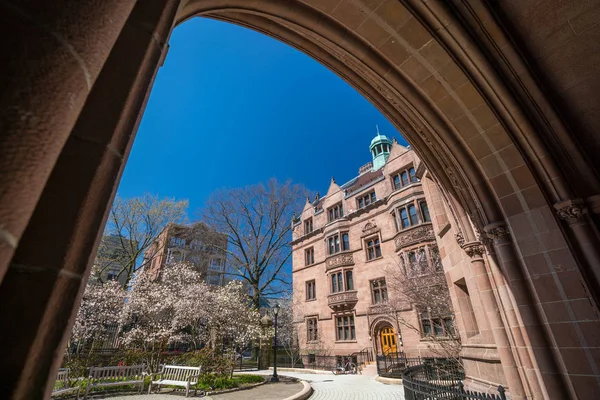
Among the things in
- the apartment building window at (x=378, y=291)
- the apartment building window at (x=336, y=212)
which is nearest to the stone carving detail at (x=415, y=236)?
the apartment building window at (x=378, y=291)

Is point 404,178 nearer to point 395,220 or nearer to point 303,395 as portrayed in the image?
point 395,220

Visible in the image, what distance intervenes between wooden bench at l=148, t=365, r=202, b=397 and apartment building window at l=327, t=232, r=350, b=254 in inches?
619

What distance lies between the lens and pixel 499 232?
4773 mm

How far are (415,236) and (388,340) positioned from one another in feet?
25.0

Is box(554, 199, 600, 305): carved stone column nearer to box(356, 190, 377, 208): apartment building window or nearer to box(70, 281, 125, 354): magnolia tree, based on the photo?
box(70, 281, 125, 354): magnolia tree

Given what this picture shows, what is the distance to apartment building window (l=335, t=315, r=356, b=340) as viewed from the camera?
20564mm

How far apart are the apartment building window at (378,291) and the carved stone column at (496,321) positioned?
581 inches

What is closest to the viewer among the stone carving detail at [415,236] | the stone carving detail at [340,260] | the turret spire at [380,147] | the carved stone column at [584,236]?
the carved stone column at [584,236]

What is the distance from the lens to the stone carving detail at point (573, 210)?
13.5 feet

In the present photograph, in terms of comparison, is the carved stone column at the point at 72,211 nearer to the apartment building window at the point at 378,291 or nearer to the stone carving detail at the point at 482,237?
the stone carving detail at the point at 482,237

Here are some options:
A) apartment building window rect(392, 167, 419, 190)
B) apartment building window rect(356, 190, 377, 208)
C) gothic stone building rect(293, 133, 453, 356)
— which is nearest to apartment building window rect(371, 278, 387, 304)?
gothic stone building rect(293, 133, 453, 356)

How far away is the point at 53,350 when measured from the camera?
820 mm

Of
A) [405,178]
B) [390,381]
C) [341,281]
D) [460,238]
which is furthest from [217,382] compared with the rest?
[405,178]

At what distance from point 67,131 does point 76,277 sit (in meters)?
0.50
